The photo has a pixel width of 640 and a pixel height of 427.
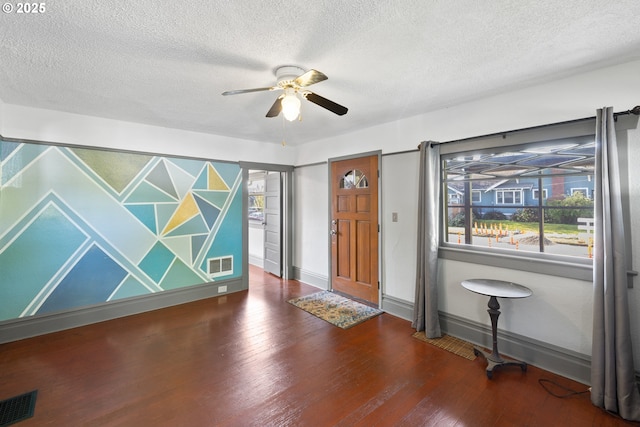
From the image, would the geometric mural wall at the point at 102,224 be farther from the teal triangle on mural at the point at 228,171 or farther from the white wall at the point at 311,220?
the white wall at the point at 311,220

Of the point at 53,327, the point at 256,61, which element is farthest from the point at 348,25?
the point at 53,327

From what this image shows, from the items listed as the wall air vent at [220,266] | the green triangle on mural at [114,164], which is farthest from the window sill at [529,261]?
the green triangle on mural at [114,164]

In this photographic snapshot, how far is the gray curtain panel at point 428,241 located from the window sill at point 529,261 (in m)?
0.22

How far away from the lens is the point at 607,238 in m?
2.09

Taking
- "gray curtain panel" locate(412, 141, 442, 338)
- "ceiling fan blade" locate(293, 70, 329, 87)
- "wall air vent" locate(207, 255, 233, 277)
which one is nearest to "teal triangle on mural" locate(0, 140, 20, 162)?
"wall air vent" locate(207, 255, 233, 277)

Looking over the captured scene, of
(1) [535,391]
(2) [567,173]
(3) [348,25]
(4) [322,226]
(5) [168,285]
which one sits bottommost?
(1) [535,391]

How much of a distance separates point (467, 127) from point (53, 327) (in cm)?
513

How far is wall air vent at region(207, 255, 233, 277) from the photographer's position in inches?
174

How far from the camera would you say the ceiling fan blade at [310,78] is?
1.90 metres

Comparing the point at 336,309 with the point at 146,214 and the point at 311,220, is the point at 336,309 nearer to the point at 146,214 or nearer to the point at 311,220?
the point at 311,220

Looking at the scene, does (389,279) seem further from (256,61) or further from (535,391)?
(256,61)

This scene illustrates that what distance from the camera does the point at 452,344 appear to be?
9.75ft

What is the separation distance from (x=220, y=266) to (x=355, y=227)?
2.22 metres
